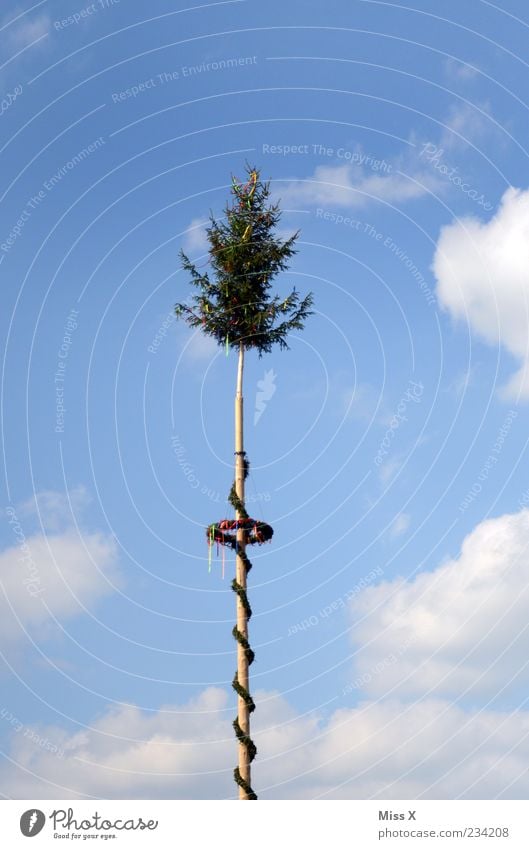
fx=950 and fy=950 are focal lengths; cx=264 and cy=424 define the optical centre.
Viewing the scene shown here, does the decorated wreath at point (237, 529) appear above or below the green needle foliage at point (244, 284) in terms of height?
below

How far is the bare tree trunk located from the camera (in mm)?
29750

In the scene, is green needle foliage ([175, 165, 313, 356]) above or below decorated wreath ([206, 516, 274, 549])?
above

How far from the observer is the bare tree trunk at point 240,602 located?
1171 inches

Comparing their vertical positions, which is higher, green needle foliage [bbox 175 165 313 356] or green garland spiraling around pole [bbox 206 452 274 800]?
green needle foliage [bbox 175 165 313 356]

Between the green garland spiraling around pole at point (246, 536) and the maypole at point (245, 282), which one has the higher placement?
the maypole at point (245, 282)

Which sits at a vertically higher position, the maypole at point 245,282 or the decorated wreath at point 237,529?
the maypole at point 245,282

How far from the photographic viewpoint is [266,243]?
37656 mm

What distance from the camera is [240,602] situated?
1249 inches

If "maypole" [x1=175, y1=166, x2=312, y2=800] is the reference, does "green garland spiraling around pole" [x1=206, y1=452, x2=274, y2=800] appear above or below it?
below
